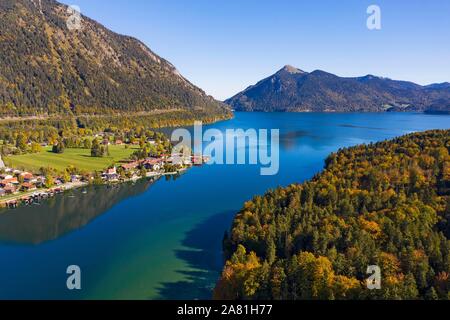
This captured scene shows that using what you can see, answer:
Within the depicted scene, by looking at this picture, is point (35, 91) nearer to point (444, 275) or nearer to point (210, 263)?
point (210, 263)

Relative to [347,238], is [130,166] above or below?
above

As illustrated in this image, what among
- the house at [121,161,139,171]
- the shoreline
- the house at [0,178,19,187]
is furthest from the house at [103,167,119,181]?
the house at [0,178,19,187]

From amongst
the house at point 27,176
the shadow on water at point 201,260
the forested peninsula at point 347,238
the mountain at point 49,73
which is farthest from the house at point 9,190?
the mountain at point 49,73

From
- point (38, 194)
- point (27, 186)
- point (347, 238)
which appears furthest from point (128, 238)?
point (27, 186)

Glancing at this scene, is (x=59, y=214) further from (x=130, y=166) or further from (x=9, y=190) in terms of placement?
(x=130, y=166)

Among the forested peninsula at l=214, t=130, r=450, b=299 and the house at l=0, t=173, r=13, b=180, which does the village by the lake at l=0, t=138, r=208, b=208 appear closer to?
the house at l=0, t=173, r=13, b=180
